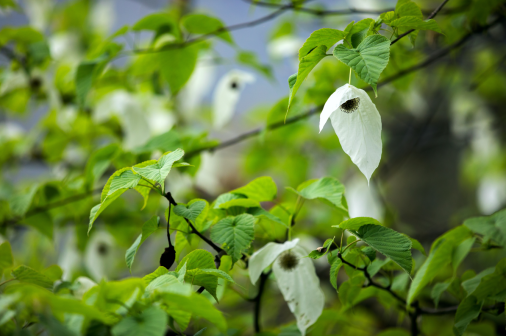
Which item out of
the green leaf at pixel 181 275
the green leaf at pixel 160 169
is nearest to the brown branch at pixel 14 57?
the green leaf at pixel 160 169

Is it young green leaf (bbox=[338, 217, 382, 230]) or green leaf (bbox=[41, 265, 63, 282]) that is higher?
young green leaf (bbox=[338, 217, 382, 230])

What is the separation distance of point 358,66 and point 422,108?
1318mm

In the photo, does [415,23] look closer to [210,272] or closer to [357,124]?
[357,124]

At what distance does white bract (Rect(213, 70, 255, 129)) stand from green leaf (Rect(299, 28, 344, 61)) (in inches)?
19.7

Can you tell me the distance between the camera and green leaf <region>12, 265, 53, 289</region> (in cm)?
47

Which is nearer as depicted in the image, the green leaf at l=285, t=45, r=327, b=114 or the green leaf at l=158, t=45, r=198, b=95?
the green leaf at l=285, t=45, r=327, b=114

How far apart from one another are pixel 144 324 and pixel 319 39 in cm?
36

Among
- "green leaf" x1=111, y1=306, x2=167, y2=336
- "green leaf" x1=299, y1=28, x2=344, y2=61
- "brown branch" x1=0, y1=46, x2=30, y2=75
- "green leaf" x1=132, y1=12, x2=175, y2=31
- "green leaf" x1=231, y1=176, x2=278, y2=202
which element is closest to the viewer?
"green leaf" x1=111, y1=306, x2=167, y2=336

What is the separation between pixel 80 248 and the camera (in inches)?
39.2

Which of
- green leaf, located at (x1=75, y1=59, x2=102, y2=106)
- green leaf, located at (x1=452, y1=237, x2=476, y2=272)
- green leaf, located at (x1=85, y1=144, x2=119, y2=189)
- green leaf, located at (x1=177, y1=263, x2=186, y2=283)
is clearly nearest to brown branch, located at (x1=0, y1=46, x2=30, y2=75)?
green leaf, located at (x1=75, y1=59, x2=102, y2=106)

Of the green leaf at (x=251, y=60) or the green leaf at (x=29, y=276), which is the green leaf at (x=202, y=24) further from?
the green leaf at (x=29, y=276)

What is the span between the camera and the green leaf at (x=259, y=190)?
21.5 inches

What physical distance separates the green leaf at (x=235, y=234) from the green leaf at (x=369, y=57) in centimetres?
23

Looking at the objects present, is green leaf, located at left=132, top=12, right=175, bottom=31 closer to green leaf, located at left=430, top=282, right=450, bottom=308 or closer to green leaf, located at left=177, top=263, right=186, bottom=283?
green leaf, located at left=177, top=263, right=186, bottom=283
